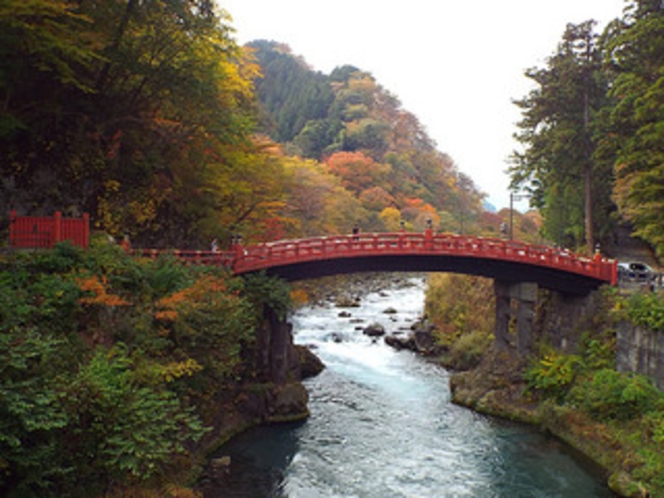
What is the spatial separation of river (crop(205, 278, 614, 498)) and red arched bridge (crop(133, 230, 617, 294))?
644cm

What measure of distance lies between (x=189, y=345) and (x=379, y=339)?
2411 centimetres

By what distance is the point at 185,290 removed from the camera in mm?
18062

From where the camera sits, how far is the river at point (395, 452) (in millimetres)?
18234

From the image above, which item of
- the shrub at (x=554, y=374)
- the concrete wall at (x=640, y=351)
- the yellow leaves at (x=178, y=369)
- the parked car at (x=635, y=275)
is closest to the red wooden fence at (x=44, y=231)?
the yellow leaves at (x=178, y=369)

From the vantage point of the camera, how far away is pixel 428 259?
2725 centimetres

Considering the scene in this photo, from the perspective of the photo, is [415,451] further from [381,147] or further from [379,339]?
[381,147]

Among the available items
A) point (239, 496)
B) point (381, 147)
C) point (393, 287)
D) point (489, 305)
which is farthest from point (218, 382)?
point (381, 147)

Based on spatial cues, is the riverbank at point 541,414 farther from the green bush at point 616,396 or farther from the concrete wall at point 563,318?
the concrete wall at point 563,318

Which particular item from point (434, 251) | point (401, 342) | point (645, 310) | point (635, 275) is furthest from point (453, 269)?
point (401, 342)

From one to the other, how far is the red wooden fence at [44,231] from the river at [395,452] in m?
9.23

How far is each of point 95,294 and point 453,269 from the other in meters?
18.0

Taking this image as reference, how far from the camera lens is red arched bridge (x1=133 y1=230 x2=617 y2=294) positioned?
80.4 ft

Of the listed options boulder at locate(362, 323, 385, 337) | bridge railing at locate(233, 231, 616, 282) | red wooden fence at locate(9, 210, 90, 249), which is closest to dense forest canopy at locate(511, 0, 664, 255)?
bridge railing at locate(233, 231, 616, 282)

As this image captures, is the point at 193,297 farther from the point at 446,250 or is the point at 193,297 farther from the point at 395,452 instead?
the point at 446,250
